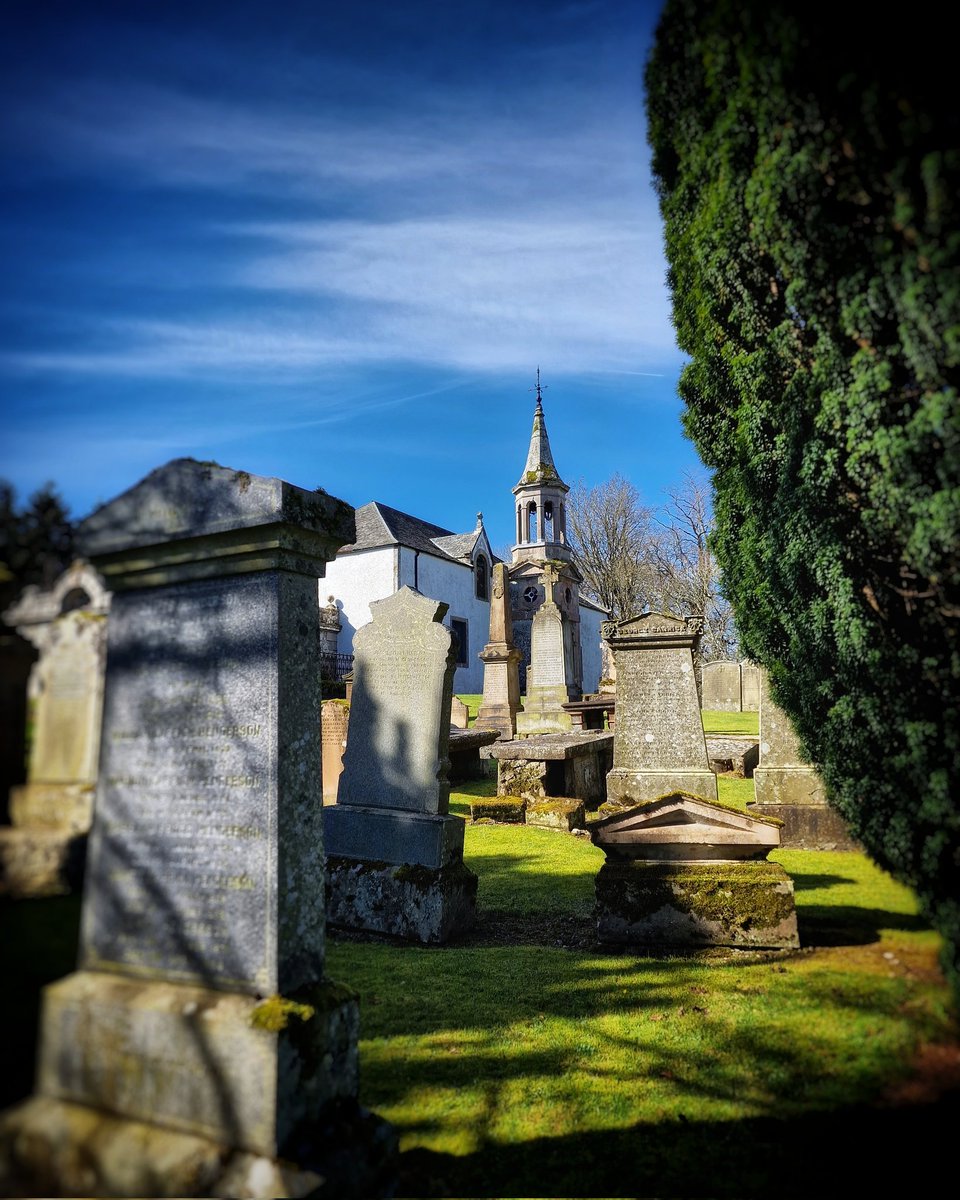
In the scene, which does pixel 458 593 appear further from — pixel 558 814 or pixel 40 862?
pixel 40 862

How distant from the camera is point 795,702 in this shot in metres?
4.73

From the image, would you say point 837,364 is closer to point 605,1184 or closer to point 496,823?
point 605,1184

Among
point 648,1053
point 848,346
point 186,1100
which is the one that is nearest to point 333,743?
point 648,1053

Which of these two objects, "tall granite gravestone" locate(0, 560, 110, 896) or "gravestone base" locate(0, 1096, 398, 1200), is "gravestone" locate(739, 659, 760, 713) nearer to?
"gravestone base" locate(0, 1096, 398, 1200)

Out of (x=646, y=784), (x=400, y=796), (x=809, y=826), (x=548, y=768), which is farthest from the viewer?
(x=548, y=768)

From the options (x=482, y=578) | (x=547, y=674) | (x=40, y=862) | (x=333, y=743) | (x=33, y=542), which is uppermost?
(x=482, y=578)

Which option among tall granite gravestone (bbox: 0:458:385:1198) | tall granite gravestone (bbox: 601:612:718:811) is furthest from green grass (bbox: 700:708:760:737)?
tall granite gravestone (bbox: 0:458:385:1198)

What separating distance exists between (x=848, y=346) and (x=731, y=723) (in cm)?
1828

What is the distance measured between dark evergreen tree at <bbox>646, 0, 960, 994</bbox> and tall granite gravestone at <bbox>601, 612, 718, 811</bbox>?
387 centimetres

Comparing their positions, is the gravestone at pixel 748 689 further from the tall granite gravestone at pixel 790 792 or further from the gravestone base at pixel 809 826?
the gravestone base at pixel 809 826

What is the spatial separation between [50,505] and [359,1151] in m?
2.54

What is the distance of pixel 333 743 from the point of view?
10.6 meters

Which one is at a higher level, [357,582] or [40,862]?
[357,582]

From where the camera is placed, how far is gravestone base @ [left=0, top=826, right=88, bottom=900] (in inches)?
83.7
